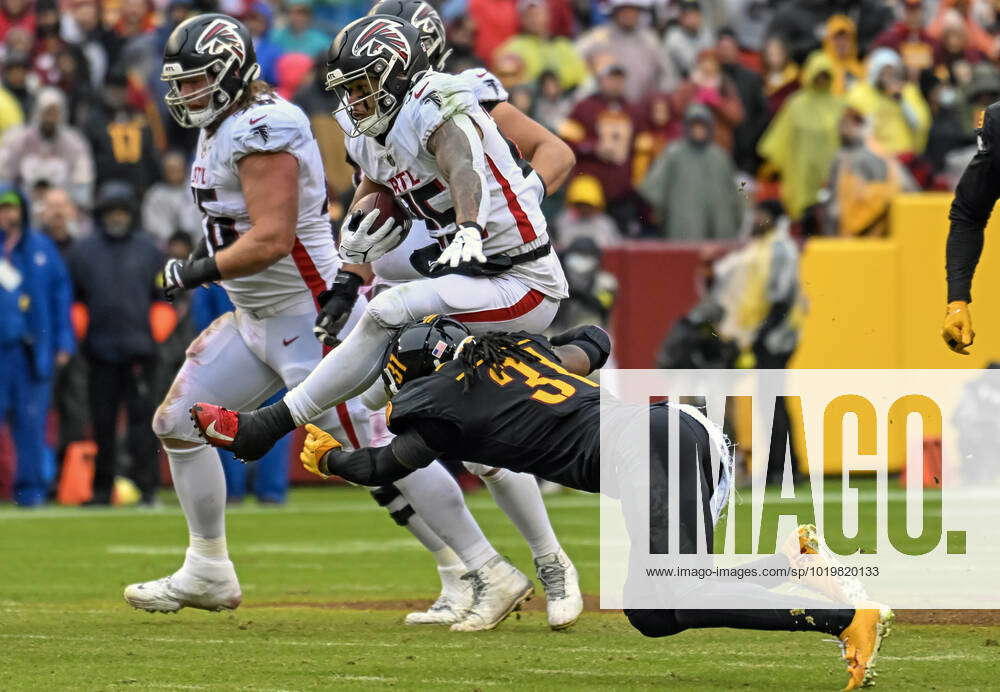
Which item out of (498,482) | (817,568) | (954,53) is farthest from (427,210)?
(954,53)

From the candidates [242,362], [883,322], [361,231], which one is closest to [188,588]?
[242,362]

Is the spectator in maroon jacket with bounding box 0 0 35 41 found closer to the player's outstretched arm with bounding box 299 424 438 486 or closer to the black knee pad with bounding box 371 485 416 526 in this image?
the black knee pad with bounding box 371 485 416 526

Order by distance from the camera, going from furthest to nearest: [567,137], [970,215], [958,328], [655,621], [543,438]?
[567,137] → [970,215] → [958,328] → [543,438] → [655,621]

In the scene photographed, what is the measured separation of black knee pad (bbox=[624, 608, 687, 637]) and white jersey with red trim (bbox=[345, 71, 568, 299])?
1346 millimetres

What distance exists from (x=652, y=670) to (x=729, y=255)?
8023 millimetres

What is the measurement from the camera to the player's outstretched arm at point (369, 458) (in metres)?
5.58

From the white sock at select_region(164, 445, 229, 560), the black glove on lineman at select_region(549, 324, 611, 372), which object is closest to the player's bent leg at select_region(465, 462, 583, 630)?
the black glove on lineman at select_region(549, 324, 611, 372)

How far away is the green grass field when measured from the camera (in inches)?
216

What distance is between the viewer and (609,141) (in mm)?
14812

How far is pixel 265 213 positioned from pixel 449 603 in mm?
1555

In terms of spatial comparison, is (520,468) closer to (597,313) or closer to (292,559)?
(292,559)

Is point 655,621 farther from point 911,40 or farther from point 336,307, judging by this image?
point 911,40

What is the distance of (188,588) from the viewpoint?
22.9 ft

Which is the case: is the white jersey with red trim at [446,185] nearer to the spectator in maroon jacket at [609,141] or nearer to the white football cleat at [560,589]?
the white football cleat at [560,589]
